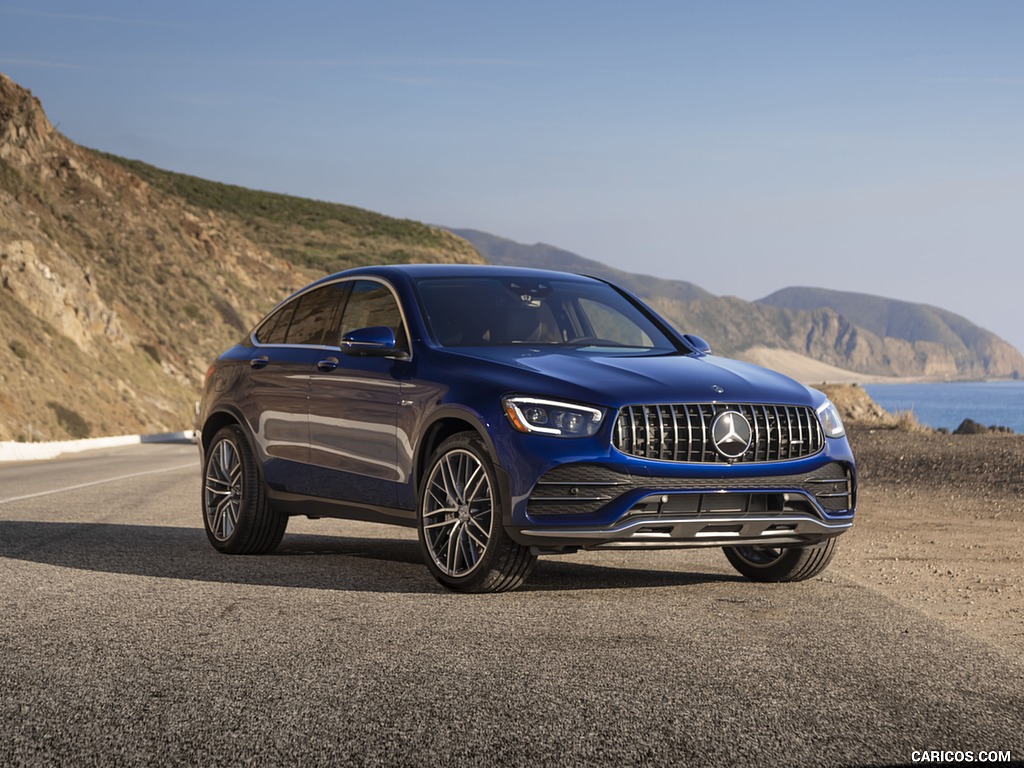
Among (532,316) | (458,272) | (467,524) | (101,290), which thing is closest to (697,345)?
(532,316)

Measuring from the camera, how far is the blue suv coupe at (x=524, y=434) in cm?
721

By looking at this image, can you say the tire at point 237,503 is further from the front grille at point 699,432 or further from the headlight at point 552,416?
the front grille at point 699,432

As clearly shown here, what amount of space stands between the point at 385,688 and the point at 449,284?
4162 millimetres

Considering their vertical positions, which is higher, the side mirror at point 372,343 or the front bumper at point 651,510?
the side mirror at point 372,343

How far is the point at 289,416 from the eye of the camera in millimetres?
Result: 9445

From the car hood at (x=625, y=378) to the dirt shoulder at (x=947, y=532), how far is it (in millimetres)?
1542

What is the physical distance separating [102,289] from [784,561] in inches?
2417

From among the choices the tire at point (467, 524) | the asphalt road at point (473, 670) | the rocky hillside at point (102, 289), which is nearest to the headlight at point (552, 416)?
the tire at point (467, 524)

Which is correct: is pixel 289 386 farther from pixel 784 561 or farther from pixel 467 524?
pixel 784 561

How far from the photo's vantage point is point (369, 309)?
9188mm

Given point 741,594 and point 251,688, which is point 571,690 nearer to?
point 251,688

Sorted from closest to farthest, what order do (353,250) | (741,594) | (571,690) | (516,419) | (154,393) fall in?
1. (571,690)
2. (516,419)
3. (741,594)
4. (154,393)
5. (353,250)

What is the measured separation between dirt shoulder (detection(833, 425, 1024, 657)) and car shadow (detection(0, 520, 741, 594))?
4.60 ft

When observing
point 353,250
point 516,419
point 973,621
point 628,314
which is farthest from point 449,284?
point 353,250
